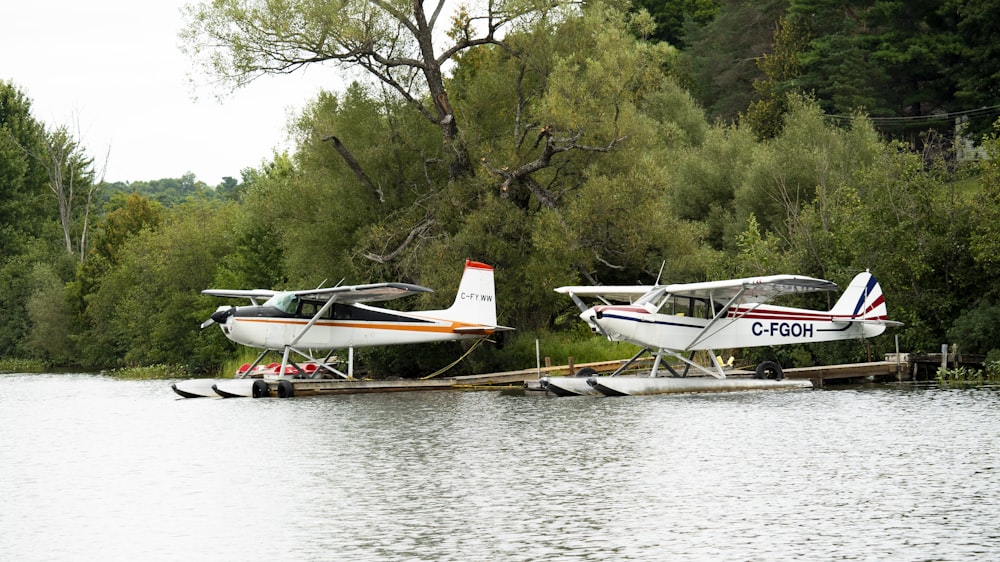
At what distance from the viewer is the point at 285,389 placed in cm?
2483

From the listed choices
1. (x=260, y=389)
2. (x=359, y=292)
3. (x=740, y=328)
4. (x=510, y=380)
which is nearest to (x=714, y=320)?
(x=740, y=328)

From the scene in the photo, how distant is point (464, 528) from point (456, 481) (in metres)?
2.60

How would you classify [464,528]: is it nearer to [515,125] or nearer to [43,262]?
[515,125]

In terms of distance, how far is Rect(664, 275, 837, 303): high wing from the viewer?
846 inches

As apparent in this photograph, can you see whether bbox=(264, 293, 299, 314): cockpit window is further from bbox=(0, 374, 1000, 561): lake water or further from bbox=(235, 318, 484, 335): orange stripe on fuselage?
bbox=(0, 374, 1000, 561): lake water

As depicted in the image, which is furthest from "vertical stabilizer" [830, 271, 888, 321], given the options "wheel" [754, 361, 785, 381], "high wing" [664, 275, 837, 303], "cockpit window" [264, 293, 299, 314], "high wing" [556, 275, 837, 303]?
"cockpit window" [264, 293, 299, 314]

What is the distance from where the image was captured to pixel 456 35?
32125 millimetres

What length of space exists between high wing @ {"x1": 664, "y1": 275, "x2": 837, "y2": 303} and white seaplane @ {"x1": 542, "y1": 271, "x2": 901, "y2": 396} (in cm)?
2

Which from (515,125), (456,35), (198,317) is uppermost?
(456,35)

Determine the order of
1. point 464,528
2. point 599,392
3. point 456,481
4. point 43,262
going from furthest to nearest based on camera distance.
→ point 43,262 → point 599,392 → point 456,481 → point 464,528

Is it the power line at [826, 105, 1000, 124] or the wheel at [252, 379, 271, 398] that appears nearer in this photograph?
the wheel at [252, 379, 271, 398]

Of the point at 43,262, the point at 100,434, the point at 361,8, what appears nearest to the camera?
the point at 100,434

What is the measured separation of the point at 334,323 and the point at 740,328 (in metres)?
8.47

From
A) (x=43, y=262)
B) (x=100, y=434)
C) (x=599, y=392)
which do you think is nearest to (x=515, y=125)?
(x=599, y=392)
